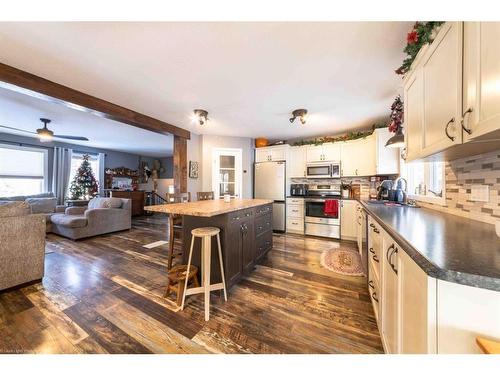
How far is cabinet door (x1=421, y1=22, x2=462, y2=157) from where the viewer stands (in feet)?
3.11

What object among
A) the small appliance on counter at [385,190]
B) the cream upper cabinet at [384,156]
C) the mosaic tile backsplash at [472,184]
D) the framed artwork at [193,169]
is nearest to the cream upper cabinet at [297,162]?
the cream upper cabinet at [384,156]

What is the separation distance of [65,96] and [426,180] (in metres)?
4.50

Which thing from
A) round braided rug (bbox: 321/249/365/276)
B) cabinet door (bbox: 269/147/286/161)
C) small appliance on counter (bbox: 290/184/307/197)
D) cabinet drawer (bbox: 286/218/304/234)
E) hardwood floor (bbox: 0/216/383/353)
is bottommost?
hardwood floor (bbox: 0/216/383/353)

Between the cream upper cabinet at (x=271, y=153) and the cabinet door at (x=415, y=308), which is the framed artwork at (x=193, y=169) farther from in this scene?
the cabinet door at (x=415, y=308)

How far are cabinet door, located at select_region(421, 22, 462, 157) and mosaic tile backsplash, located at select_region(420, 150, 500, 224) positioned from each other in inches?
14.8

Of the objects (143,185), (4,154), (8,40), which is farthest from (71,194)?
(8,40)

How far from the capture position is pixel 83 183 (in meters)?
5.63

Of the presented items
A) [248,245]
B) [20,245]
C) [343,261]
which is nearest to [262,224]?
[248,245]

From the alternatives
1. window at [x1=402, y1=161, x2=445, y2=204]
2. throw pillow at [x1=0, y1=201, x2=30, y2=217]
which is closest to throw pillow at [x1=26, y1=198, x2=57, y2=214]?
throw pillow at [x1=0, y1=201, x2=30, y2=217]

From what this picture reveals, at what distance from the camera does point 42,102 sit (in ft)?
9.52

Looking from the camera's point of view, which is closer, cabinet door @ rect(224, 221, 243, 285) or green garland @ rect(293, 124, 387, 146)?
cabinet door @ rect(224, 221, 243, 285)

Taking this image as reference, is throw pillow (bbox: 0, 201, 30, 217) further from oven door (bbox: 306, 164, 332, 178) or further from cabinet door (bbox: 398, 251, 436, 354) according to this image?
oven door (bbox: 306, 164, 332, 178)
